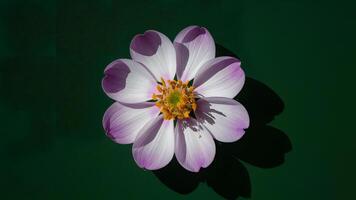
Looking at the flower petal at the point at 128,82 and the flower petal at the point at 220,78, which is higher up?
the flower petal at the point at 220,78

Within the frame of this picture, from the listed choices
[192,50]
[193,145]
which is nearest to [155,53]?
[192,50]

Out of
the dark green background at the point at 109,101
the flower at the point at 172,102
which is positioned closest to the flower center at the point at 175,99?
the flower at the point at 172,102

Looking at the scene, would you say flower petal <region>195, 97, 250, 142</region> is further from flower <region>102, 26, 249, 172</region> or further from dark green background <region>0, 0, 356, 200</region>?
dark green background <region>0, 0, 356, 200</region>

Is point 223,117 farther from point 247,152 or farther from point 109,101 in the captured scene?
point 109,101

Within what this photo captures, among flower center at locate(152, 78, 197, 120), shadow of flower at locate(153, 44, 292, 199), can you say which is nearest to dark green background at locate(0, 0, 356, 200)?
shadow of flower at locate(153, 44, 292, 199)

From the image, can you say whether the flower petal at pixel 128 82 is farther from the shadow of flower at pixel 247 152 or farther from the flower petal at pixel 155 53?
the shadow of flower at pixel 247 152
